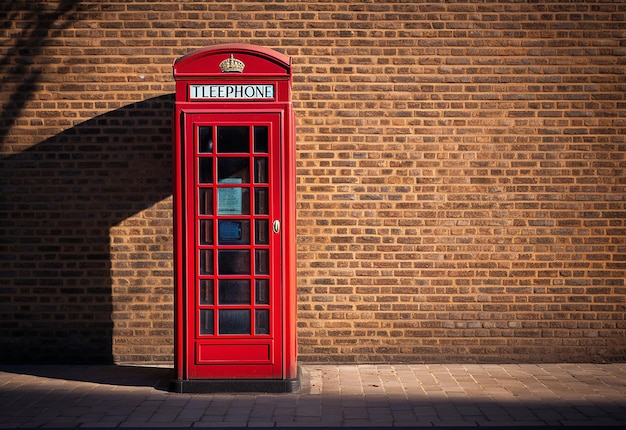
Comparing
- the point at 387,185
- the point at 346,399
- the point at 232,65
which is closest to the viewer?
the point at 346,399

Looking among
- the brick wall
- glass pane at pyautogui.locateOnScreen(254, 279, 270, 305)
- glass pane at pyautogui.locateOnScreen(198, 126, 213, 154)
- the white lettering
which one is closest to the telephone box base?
glass pane at pyautogui.locateOnScreen(254, 279, 270, 305)

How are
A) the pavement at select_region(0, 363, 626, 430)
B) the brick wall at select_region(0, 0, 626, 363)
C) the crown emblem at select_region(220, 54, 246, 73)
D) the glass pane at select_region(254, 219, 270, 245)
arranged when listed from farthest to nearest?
the brick wall at select_region(0, 0, 626, 363) < the glass pane at select_region(254, 219, 270, 245) < the crown emblem at select_region(220, 54, 246, 73) < the pavement at select_region(0, 363, 626, 430)

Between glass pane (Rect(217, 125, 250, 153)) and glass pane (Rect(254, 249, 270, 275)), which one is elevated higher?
glass pane (Rect(217, 125, 250, 153))

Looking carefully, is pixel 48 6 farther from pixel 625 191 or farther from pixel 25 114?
pixel 625 191

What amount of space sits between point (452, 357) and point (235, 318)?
7.84ft

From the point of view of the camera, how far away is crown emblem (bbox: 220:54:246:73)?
6172mm

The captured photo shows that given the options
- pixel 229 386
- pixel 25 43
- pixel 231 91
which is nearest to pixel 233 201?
pixel 231 91

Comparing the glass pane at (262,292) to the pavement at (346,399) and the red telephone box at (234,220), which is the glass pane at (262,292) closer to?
the red telephone box at (234,220)

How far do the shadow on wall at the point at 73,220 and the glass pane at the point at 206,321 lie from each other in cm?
150

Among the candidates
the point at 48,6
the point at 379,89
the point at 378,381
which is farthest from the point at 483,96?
the point at 48,6

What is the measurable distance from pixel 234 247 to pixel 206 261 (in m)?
0.28

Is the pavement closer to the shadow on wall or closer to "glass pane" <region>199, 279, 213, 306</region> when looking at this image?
the shadow on wall

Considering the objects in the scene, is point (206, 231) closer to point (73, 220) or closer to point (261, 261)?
point (261, 261)

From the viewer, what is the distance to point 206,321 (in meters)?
6.29
